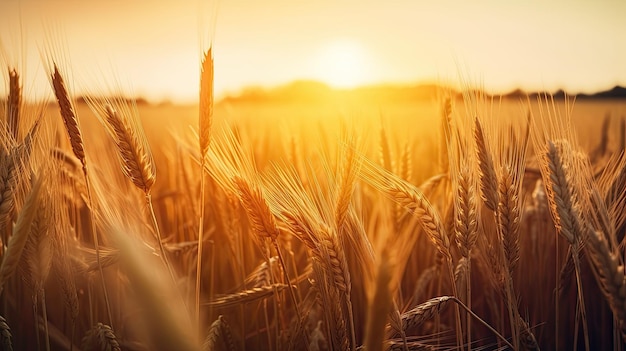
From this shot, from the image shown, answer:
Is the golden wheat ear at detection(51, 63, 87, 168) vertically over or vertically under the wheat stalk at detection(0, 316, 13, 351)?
over

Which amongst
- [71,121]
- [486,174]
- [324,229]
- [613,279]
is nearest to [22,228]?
[71,121]

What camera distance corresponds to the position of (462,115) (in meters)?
1.33

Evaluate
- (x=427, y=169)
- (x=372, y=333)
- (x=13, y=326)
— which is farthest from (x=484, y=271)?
(x=13, y=326)

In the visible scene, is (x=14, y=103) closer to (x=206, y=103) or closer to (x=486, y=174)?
(x=206, y=103)

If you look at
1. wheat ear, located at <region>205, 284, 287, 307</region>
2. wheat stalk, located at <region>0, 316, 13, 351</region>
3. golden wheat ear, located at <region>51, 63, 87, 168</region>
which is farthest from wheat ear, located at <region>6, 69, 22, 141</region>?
wheat ear, located at <region>205, 284, 287, 307</region>

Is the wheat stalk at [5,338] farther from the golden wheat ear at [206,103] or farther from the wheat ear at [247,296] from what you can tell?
the golden wheat ear at [206,103]

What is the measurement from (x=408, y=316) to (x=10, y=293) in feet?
4.93

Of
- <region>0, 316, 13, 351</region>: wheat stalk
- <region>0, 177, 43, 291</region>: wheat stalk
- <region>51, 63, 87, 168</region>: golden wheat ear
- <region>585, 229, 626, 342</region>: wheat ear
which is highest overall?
<region>51, 63, 87, 168</region>: golden wheat ear

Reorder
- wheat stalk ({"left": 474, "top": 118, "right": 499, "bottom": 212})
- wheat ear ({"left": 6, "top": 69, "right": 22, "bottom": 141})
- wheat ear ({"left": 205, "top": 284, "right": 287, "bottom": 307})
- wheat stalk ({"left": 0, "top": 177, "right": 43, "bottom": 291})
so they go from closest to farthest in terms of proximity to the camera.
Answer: wheat stalk ({"left": 0, "top": 177, "right": 43, "bottom": 291}), wheat stalk ({"left": 474, "top": 118, "right": 499, "bottom": 212}), wheat ear ({"left": 205, "top": 284, "right": 287, "bottom": 307}), wheat ear ({"left": 6, "top": 69, "right": 22, "bottom": 141})

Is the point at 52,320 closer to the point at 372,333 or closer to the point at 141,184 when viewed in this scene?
the point at 141,184

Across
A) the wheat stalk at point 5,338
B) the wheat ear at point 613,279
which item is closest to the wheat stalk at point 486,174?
the wheat ear at point 613,279

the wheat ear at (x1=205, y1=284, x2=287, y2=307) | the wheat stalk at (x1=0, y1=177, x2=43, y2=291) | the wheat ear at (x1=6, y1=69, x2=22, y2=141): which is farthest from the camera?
the wheat ear at (x1=6, y1=69, x2=22, y2=141)

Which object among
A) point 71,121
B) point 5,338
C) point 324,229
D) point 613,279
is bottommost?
point 5,338

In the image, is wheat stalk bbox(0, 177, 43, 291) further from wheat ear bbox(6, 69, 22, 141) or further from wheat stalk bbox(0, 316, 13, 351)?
wheat ear bbox(6, 69, 22, 141)
